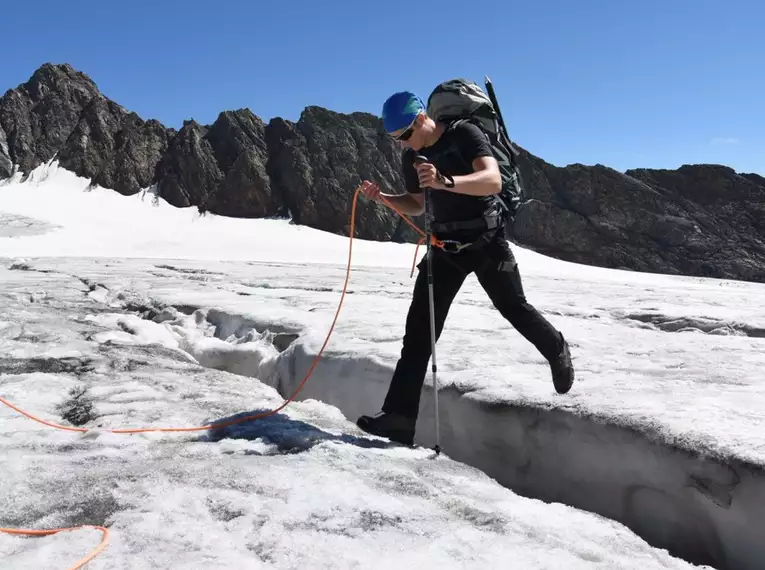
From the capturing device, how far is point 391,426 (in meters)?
2.88

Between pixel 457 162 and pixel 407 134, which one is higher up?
A: pixel 407 134

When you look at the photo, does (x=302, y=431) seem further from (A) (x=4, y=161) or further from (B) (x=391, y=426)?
(A) (x=4, y=161)

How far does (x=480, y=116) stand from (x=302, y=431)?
1863 mm

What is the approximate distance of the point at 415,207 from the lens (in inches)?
126

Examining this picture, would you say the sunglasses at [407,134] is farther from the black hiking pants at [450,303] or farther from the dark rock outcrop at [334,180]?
the dark rock outcrop at [334,180]

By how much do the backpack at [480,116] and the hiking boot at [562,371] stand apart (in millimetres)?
774

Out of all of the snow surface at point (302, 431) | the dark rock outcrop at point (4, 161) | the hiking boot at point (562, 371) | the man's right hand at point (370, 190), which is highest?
the dark rock outcrop at point (4, 161)

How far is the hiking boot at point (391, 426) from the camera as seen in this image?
9.43ft

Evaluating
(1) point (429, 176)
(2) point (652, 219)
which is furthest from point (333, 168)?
(1) point (429, 176)

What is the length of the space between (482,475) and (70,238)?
95.0ft

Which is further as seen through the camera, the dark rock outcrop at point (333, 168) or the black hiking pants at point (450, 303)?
the dark rock outcrop at point (333, 168)

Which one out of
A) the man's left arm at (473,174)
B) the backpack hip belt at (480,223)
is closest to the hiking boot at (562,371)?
the backpack hip belt at (480,223)

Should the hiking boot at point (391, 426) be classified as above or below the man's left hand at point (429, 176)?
below

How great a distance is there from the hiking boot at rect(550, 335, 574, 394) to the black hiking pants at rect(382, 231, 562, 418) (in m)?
0.03
